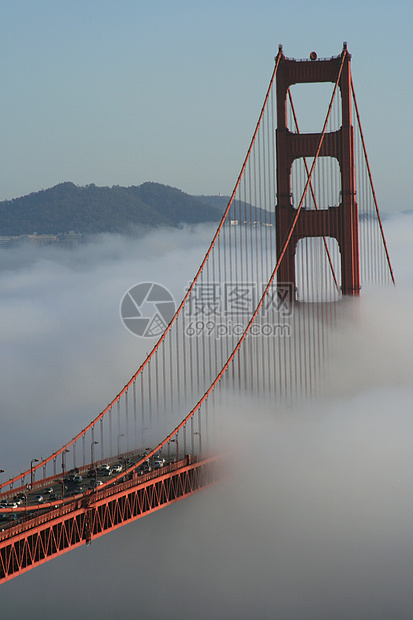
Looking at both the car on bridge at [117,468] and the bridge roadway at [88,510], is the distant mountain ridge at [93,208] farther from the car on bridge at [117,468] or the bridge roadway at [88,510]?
the bridge roadway at [88,510]

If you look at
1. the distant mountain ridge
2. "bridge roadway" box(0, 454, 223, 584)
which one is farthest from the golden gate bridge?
the distant mountain ridge

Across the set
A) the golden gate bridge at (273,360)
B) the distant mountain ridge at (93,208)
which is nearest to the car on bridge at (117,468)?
the golden gate bridge at (273,360)

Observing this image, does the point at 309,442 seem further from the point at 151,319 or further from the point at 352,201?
the point at 151,319

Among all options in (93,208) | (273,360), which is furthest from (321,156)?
(93,208)

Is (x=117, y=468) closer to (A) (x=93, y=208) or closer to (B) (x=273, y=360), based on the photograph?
(B) (x=273, y=360)

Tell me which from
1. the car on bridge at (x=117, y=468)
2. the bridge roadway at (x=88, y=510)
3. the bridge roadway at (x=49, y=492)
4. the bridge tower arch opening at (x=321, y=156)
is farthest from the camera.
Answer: the bridge tower arch opening at (x=321, y=156)

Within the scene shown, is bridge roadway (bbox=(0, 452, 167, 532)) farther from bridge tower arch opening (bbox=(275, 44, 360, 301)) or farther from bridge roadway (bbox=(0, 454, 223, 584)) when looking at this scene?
bridge tower arch opening (bbox=(275, 44, 360, 301))
